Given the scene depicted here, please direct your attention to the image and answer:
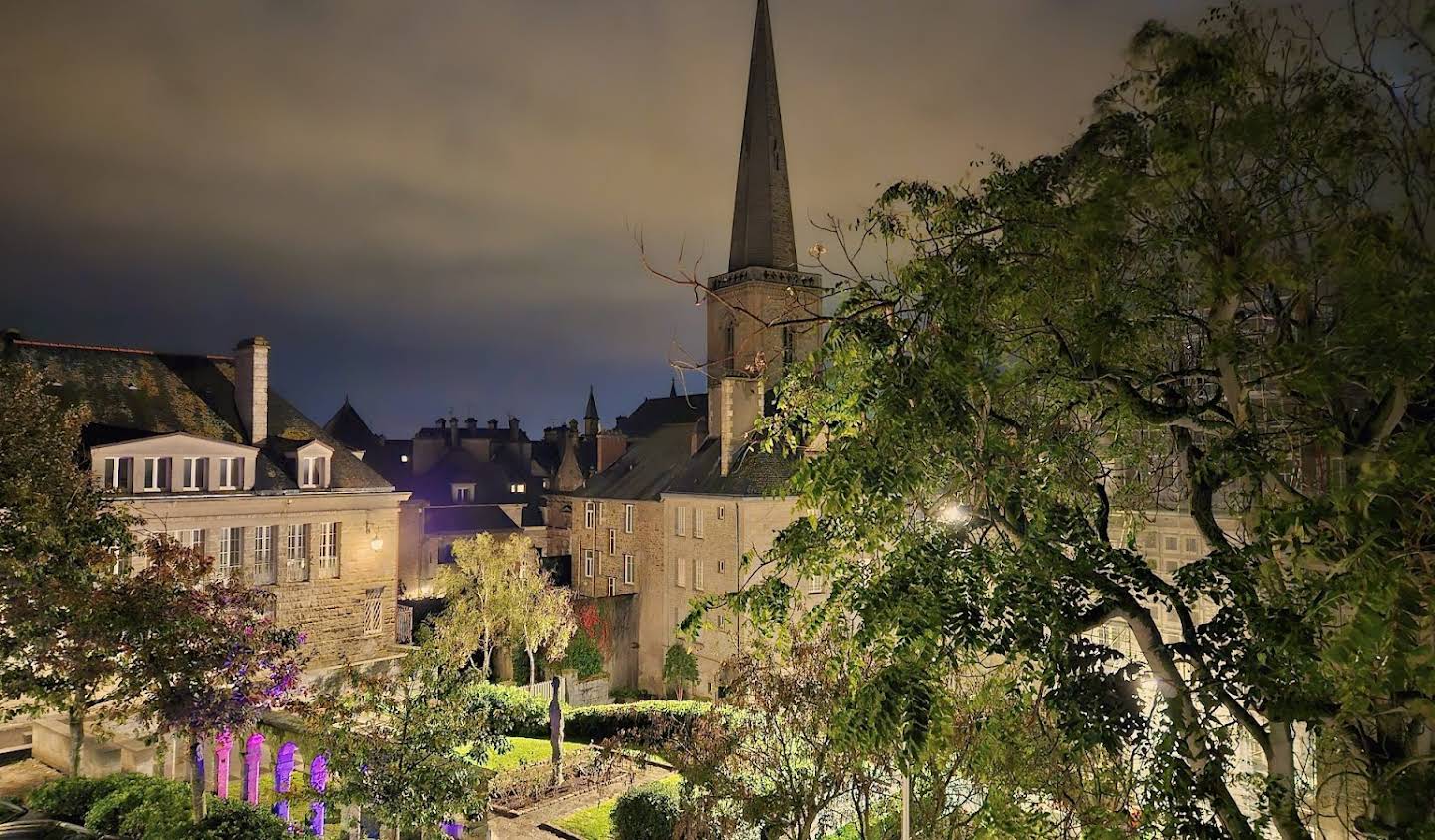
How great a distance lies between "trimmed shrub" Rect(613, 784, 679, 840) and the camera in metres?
15.8

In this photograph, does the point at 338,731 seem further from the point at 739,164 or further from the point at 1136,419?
the point at 739,164

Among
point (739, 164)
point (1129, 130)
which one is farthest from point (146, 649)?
point (739, 164)

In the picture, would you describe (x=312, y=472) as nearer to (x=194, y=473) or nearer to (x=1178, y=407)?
(x=194, y=473)

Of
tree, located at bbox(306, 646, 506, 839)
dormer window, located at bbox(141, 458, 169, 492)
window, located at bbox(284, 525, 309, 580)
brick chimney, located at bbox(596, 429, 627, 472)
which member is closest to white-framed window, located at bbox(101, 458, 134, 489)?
dormer window, located at bbox(141, 458, 169, 492)

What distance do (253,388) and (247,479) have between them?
3359mm

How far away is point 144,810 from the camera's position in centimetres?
1249

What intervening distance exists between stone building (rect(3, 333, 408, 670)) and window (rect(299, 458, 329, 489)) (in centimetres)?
4

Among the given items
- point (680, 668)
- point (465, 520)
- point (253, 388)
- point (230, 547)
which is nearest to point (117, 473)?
point (230, 547)

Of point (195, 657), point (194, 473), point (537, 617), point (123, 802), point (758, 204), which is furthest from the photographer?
point (758, 204)

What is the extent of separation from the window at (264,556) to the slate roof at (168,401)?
1277 millimetres

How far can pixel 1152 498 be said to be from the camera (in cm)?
736

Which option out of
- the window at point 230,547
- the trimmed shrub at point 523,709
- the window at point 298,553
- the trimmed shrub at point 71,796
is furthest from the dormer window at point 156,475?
the trimmed shrub at point 71,796

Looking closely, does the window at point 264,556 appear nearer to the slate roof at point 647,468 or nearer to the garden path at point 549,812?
the garden path at point 549,812

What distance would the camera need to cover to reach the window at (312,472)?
26828mm
